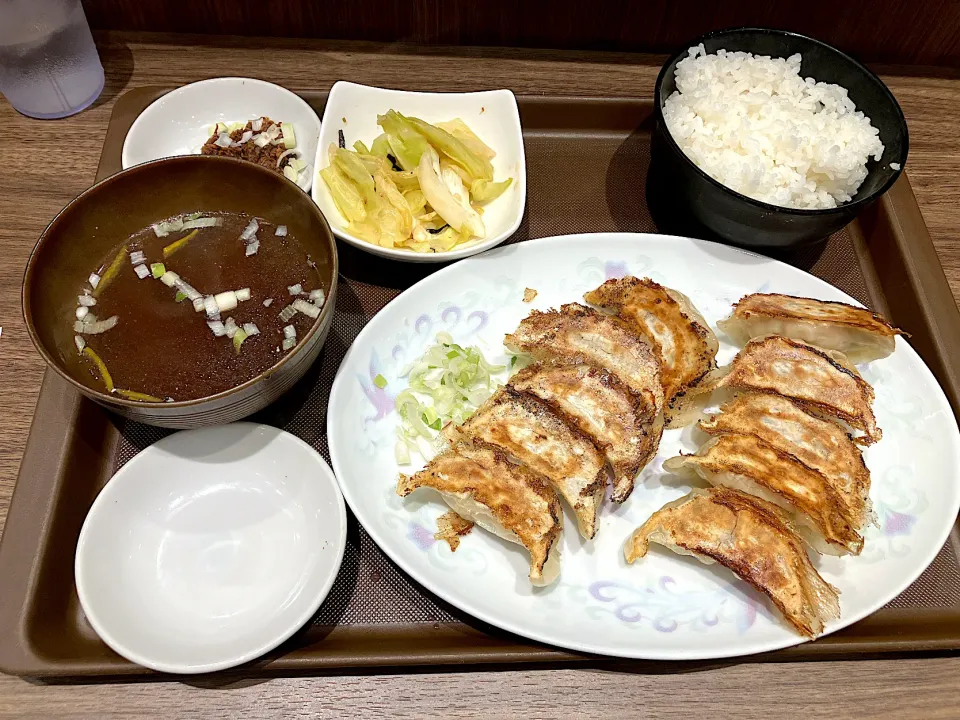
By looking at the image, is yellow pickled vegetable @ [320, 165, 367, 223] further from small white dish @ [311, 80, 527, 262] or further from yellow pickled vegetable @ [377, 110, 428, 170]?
yellow pickled vegetable @ [377, 110, 428, 170]

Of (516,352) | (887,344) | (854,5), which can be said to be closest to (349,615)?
(516,352)

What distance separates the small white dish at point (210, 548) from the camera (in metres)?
1.57

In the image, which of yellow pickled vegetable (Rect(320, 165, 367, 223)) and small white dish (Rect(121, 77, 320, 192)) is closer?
yellow pickled vegetable (Rect(320, 165, 367, 223))

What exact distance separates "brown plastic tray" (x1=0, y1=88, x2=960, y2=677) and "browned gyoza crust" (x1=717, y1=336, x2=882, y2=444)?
466 mm

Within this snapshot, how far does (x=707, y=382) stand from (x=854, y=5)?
188cm

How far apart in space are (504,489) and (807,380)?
2.99 feet

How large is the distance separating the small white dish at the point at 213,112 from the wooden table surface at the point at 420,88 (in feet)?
0.78

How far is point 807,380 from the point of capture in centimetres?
192

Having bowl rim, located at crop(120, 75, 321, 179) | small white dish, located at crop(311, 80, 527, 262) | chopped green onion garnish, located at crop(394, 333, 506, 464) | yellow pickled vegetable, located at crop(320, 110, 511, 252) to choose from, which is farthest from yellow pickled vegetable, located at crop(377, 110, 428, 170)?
chopped green onion garnish, located at crop(394, 333, 506, 464)

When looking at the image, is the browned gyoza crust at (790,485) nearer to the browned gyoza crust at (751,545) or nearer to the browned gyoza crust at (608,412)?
the browned gyoza crust at (751,545)

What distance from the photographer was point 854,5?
109 inches

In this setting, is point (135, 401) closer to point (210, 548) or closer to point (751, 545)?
point (210, 548)

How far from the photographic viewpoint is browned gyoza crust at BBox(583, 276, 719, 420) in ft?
6.56

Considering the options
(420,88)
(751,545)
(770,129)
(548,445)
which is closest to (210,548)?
(548,445)
